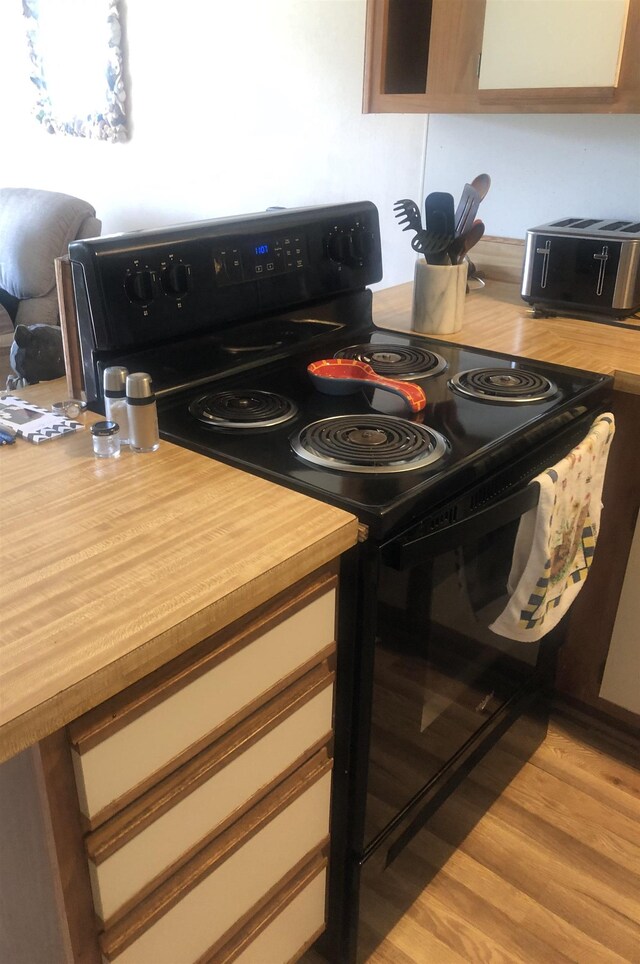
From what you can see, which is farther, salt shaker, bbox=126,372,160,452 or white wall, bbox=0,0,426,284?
white wall, bbox=0,0,426,284

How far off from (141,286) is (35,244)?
8.10 feet

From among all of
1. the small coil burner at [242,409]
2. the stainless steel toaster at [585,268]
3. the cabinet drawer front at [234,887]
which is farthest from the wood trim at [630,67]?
the cabinet drawer front at [234,887]

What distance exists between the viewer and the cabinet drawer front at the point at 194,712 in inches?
28.3

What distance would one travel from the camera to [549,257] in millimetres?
1693

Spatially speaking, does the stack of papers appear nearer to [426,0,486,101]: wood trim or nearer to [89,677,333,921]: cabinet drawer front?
[89,677,333,921]: cabinet drawer front

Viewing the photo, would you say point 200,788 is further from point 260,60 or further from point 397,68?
point 260,60

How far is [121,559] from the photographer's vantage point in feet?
2.60

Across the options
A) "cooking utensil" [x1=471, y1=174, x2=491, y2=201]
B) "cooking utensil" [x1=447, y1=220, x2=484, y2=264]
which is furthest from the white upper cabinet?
"cooking utensil" [x1=447, y1=220, x2=484, y2=264]

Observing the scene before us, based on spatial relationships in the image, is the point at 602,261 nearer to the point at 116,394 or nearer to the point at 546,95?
the point at 546,95

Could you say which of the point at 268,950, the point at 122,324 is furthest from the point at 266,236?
the point at 268,950

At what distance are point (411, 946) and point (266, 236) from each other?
1227 mm

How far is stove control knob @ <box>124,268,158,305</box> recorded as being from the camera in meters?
1.11

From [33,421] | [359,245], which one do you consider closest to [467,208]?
[359,245]

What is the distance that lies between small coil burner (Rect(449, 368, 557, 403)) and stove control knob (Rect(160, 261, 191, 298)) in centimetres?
45
